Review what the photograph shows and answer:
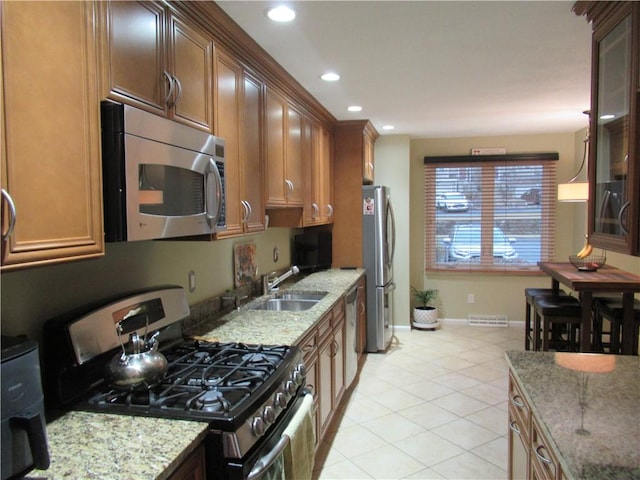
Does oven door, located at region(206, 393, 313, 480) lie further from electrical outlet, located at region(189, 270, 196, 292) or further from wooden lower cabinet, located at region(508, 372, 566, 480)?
electrical outlet, located at region(189, 270, 196, 292)

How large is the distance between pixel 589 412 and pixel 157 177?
1.60 metres

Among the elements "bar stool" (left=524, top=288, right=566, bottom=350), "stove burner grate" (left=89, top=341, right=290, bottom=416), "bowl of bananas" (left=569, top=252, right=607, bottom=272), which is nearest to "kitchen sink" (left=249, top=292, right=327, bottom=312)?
"stove burner grate" (left=89, top=341, right=290, bottom=416)

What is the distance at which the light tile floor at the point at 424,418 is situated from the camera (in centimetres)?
271

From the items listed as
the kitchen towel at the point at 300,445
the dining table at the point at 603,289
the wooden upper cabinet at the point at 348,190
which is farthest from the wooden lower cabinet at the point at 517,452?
the wooden upper cabinet at the point at 348,190

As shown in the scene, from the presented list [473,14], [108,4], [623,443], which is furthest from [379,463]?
[108,4]

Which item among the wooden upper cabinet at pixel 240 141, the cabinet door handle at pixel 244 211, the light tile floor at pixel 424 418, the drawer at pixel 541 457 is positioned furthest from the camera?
the light tile floor at pixel 424 418

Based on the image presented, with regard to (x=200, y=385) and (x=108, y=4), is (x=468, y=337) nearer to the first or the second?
(x=200, y=385)

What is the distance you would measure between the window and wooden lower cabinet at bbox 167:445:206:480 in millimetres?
5004

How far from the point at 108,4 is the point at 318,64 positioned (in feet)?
5.23

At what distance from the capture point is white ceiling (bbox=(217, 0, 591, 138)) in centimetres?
207

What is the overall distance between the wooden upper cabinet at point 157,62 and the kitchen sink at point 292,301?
62.8 inches

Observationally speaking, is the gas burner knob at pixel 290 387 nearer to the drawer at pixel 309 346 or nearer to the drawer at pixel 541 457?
the drawer at pixel 309 346

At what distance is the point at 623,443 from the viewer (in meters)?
1.27

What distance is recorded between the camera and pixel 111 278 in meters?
1.86
